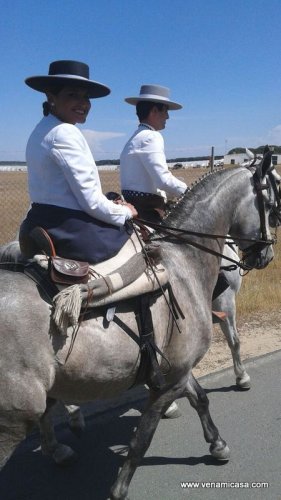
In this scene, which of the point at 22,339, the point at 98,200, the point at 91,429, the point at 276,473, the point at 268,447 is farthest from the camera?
the point at 91,429

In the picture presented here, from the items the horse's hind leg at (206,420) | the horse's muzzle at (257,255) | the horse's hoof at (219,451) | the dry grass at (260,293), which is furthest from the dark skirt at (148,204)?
the dry grass at (260,293)

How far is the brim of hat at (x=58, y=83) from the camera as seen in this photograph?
2.60 meters

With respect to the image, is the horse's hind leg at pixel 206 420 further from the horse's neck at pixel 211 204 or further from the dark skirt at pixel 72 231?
the dark skirt at pixel 72 231

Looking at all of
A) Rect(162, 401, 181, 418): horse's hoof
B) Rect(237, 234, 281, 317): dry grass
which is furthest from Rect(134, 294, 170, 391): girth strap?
Rect(237, 234, 281, 317): dry grass

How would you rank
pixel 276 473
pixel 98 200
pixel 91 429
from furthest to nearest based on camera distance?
pixel 91 429, pixel 276 473, pixel 98 200

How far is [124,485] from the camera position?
299cm

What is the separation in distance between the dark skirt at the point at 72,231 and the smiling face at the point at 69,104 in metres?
0.51

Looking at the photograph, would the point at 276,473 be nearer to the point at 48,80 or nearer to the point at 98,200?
the point at 98,200

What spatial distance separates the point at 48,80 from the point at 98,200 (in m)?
0.73

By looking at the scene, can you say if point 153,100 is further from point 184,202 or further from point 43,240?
point 43,240

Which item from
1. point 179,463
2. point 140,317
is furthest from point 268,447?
point 140,317

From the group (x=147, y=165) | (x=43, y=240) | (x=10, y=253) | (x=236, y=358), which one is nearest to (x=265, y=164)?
(x=147, y=165)

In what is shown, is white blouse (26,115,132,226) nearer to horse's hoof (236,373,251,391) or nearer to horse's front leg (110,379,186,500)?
horse's front leg (110,379,186,500)

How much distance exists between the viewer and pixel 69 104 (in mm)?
2656
